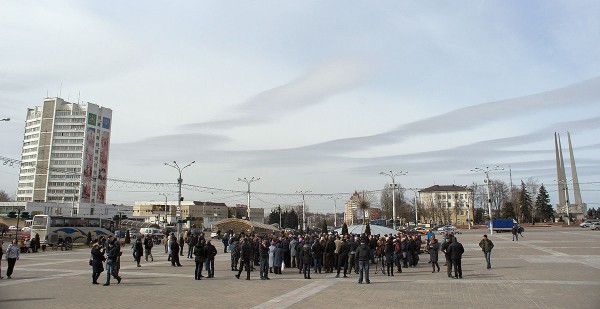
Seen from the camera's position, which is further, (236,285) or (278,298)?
(236,285)

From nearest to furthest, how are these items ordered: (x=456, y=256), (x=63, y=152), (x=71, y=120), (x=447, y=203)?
(x=456, y=256) < (x=63, y=152) < (x=71, y=120) < (x=447, y=203)

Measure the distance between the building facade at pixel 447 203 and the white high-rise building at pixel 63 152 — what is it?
10033 cm

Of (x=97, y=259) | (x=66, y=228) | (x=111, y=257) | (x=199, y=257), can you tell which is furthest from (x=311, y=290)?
(x=66, y=228)

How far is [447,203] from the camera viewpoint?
145 metres

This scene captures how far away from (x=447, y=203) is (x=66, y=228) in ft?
414

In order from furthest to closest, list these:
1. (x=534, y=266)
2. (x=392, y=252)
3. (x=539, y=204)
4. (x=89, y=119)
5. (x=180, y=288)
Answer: (x=89, y=119)
(x=539, y=204)
(x=534, y=266)
(x=392, y=252)
(x=180, y=288)

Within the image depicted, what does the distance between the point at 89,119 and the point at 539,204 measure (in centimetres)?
13425

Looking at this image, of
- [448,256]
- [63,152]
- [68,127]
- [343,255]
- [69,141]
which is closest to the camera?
[448,256]

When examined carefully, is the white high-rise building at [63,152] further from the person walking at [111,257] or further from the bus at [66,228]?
the person walking at [111,257]

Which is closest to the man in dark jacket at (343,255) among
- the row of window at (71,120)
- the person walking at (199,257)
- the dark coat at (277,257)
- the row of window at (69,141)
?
the dark coat at (277,257)

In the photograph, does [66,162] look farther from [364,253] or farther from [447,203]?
[364,253]

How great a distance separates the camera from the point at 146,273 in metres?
18.8

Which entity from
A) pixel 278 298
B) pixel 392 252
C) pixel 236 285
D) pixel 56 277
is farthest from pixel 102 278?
pixel 392 252

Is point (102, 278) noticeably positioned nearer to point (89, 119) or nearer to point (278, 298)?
point (278, 298)
